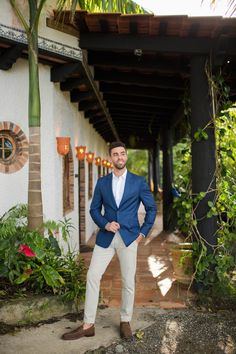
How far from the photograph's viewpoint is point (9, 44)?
437cm

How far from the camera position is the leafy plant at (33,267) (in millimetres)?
3758

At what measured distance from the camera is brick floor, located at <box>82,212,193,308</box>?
4.35 meters

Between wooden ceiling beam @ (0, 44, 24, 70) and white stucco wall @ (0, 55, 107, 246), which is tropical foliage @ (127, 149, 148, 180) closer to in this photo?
white stucco wall @ (0, 55, 107, 246)

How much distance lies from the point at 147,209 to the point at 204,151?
4.71ft

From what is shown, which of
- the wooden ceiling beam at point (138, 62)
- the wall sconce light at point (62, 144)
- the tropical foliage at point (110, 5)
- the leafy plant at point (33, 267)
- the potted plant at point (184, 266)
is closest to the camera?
the leafy plant at point (33, 267)

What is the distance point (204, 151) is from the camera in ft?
14.7

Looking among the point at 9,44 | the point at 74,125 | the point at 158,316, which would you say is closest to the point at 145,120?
the point at 74,125

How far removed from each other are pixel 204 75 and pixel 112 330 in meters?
3.00

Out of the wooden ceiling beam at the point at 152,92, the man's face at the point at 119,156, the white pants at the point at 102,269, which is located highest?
the wooden ceiling beam at the point at 152,92

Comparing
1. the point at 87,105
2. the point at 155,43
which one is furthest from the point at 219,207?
the point at 87,105

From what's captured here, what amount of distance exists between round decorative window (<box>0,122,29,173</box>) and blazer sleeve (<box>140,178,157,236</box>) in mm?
2041

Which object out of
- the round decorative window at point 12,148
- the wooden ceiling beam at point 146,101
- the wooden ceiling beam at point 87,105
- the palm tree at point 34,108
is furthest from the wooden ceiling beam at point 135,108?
the palm tree at point 34,108

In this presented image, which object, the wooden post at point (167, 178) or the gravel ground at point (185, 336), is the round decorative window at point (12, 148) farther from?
the wooden post at point (167, 178)

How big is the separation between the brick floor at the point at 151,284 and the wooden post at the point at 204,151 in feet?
2.46
